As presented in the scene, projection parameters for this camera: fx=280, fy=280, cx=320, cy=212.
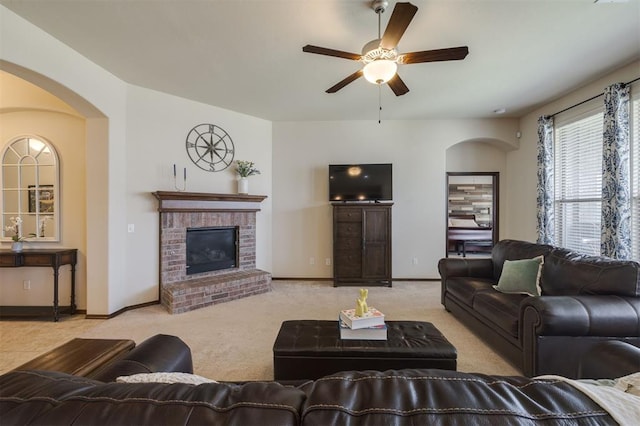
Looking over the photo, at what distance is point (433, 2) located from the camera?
→ 7.31 feet

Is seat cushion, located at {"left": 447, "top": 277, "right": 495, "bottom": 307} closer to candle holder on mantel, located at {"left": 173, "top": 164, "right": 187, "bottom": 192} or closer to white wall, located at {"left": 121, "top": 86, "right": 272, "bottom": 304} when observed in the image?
white wall, located at {"left": 121, "top": 86, "right": 272, "bottom": 304}

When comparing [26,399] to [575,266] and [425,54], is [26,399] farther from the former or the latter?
[575,266]


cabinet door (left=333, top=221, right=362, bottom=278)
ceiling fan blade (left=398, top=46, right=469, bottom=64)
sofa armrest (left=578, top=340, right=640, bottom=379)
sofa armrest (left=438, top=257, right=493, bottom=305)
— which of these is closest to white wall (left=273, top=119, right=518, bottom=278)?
cabinet door (left=333, top=221, right=362, bottom=278)

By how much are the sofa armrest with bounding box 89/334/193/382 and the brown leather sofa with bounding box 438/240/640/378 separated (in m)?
2.37

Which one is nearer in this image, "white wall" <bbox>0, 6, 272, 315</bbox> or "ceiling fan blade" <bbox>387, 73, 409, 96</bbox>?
"ceiling fan blade" <bbox>387, 73, 409, 96</bbox>

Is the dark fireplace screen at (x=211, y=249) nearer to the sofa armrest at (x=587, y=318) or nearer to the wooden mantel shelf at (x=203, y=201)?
the wooden mantel shelf at (x=203, y=201)

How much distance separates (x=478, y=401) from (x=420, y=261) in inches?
194

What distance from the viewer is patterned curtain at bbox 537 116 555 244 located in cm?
431

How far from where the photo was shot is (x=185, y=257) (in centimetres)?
418

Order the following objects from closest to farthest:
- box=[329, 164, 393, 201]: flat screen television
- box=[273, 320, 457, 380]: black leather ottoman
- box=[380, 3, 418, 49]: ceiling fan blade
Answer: box=[380, 3, 418, 49]: ceiling fan blade < box=[273, 320, 457, 380]: black leather ottoman < box=[329, 164, 393, 201]: flat screen television

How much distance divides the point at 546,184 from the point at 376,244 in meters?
2.76

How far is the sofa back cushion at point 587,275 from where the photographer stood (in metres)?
2.17

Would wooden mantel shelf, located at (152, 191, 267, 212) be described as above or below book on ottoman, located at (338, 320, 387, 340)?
above

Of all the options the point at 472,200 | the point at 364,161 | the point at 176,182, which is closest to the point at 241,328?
the point at 176,182
